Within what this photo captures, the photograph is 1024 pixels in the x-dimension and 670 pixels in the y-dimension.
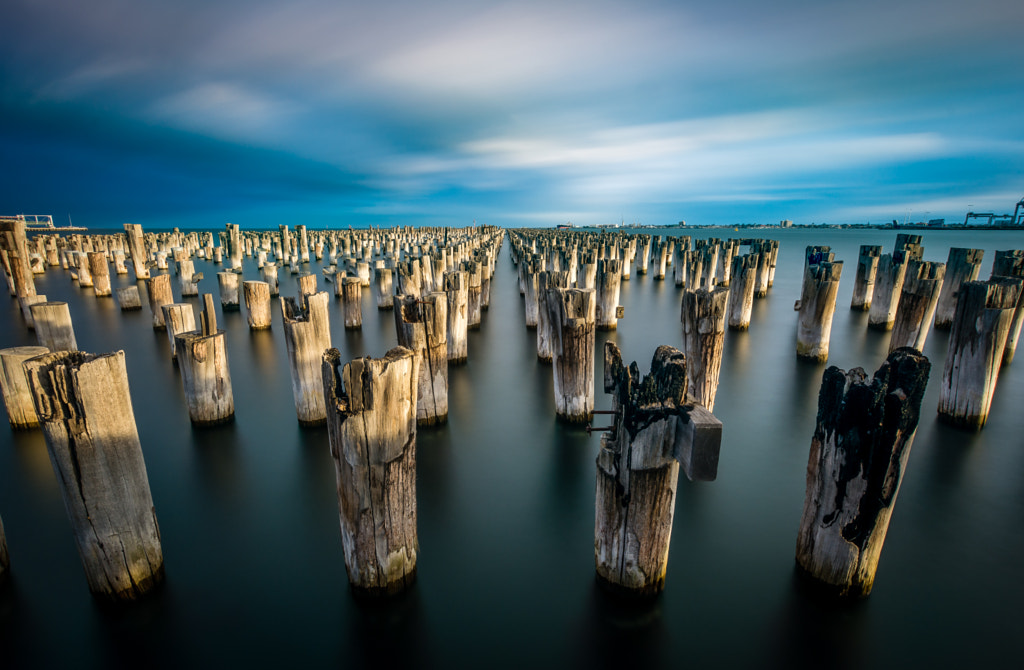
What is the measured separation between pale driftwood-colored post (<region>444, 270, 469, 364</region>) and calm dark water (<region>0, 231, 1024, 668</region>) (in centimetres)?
183

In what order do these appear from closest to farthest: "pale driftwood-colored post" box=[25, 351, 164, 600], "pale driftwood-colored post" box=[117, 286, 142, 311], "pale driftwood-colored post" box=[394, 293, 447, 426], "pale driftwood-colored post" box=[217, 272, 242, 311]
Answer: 1. "pale driftwood-colored post" box=[25, 351, 164, 600]
2. "pale driftwood-colored post" box=[394, 293, 447, 426]
3. "pale driftwood-colored post" box=[217, 272, 242, 311]
4. "pale driftwood-colored post" box=[117, 286, 142, 311]

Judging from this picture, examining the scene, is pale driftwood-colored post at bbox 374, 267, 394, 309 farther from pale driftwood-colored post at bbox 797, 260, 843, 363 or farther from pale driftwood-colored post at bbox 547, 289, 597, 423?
pale driftwood-colored post at bbox 797, 260, 843, 363

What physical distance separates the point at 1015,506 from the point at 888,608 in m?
2.23

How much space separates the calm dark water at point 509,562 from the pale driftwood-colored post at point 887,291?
3568 mm

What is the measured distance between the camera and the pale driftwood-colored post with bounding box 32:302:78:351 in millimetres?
6574

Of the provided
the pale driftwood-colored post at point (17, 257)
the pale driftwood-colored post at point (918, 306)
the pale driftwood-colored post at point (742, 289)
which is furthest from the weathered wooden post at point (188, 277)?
the pale driftwood-colored post at point (918, 306)

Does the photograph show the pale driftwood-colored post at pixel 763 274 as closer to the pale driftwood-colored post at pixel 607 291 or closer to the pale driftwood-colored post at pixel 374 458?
the pale driftwood-colored post at pixel 607 291

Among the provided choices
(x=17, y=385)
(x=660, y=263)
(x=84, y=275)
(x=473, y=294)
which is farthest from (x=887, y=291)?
(x=84, y=275)

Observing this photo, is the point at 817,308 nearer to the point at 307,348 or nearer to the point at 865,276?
the point at 865,276

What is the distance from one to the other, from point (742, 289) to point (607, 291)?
9.17ft

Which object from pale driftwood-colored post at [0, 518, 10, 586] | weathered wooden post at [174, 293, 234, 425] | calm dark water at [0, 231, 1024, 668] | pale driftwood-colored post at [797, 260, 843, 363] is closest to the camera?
calm dark water at [0, 231, 1024, 668]

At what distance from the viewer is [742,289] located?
956cm

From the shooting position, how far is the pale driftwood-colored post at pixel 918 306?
237 inches

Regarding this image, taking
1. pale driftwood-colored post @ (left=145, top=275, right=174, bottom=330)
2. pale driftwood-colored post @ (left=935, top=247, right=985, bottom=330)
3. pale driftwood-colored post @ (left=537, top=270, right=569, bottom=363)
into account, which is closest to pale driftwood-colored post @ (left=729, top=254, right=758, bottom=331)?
pale driftwood-colored post @ (left=935, top=247, right=985, bottom=330)
